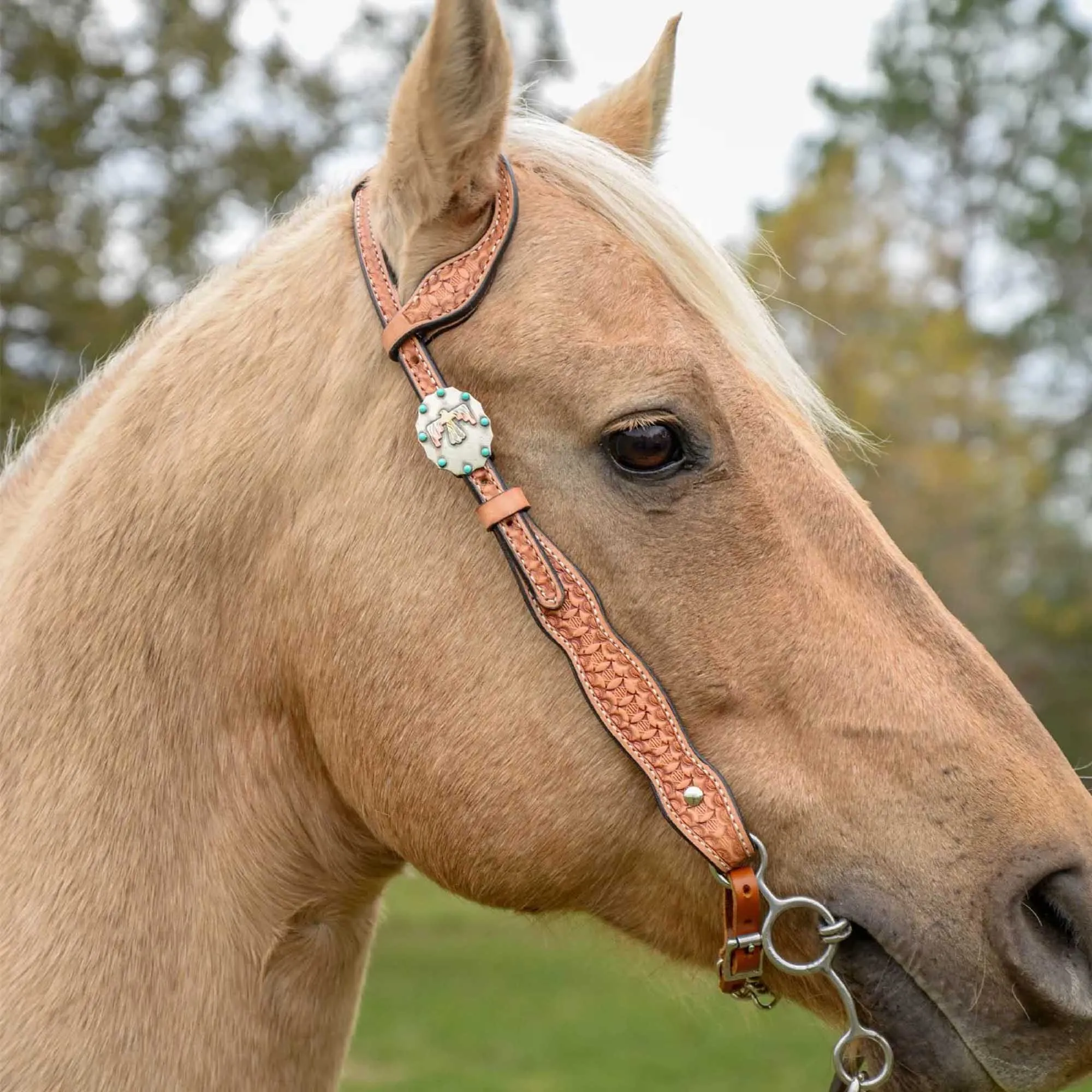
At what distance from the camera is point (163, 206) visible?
35.4 feet

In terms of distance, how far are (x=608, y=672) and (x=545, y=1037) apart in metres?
11.0

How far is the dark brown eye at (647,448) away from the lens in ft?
7.40

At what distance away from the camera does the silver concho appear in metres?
2.30

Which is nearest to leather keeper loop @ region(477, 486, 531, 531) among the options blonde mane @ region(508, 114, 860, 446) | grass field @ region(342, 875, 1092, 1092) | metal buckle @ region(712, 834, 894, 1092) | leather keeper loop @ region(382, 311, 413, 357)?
leather keeper loop @ region(382, 311, 413, 357)

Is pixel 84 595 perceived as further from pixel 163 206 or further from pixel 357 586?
pixel 163 206

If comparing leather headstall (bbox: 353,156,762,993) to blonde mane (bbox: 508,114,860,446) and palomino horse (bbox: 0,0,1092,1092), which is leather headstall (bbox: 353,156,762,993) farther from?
blonde mane (bbox: 508,114,860,446)

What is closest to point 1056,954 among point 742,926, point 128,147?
point 742,926

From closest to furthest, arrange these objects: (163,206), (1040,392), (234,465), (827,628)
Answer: (827,628) → (234,465) → (163,206) → (1040,392)

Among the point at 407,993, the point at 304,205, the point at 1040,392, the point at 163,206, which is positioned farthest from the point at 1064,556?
the point at 304,205

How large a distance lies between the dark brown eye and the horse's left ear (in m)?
1.04

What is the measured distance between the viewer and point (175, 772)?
2330mm

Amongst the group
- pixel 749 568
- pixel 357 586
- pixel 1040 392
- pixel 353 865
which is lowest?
pixel 1040 392

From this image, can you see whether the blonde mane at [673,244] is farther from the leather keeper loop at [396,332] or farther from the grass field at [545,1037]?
the grass field at [545,1037]

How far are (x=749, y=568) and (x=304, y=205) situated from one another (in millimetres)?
1406
